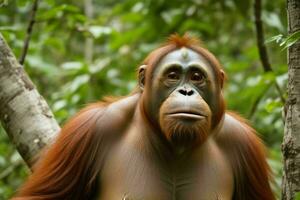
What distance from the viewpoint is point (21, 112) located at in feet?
12.6

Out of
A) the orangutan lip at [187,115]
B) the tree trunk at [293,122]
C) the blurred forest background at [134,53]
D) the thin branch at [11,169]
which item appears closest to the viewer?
the tree trunk at [293,122]

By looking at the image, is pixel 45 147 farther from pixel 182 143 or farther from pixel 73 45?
pixel 73 45

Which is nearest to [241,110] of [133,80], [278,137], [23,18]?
[278,137]

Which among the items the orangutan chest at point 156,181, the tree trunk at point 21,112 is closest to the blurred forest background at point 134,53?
the tree trunk at point 21,112

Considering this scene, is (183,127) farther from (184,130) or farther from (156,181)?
(156,181)

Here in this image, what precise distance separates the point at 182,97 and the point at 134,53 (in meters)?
3.73

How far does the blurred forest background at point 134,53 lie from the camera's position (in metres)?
5.13

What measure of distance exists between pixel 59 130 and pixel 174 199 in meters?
0.81

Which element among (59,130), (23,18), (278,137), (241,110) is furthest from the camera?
(23,18)

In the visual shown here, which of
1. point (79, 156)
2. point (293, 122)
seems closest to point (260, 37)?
point (79, 156)

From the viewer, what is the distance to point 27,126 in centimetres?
383

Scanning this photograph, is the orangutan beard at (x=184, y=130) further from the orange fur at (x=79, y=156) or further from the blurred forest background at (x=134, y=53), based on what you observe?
the blurred forest background at (x=134, y=53)

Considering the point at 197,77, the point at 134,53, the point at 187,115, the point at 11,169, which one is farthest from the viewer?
the point at 134,53

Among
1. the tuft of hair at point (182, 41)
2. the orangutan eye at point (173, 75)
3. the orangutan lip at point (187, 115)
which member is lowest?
the orangutan lip at point (187, 115)
